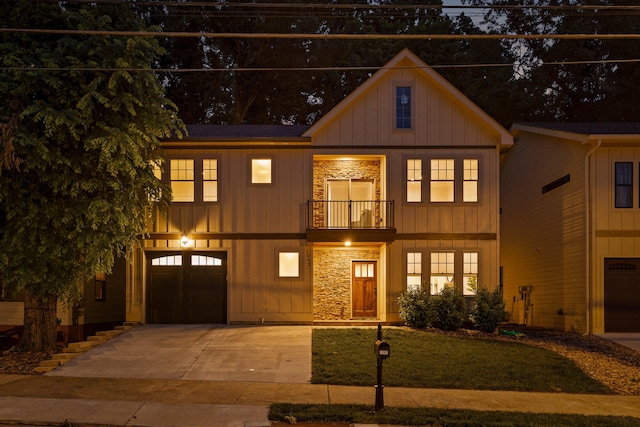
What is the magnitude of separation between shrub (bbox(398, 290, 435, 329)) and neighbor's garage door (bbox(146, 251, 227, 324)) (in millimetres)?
5790

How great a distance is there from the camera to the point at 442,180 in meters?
21.1

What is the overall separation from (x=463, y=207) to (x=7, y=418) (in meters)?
14.8

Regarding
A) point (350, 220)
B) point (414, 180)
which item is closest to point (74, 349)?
point (350, 220)

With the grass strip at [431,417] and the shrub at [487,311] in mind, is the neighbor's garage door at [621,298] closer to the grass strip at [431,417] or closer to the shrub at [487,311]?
the shrub at [487,311]

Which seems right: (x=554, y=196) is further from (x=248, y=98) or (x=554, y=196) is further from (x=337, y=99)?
(x=248, y=98)

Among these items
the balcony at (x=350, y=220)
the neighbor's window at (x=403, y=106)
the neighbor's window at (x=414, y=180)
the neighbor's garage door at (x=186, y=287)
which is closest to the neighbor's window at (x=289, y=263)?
the balcony at (x=350, y=220)

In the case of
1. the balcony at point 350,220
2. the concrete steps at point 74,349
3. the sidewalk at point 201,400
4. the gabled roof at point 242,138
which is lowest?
the sidewalk at point 201,400

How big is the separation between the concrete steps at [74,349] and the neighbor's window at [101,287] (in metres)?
1.44

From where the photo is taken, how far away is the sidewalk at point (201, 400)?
10.5 meters

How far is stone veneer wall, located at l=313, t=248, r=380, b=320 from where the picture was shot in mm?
21766

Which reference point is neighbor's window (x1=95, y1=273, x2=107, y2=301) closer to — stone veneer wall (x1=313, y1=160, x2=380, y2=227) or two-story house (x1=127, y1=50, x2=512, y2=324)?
two-story house (x1=127, y1=50, x2=512, y2=324)

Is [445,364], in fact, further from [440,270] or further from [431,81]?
[431,81]

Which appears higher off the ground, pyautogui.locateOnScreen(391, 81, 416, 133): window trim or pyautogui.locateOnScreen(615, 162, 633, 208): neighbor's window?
pyautogui.locateOnScreen(391, 81, 416, 133): window trim

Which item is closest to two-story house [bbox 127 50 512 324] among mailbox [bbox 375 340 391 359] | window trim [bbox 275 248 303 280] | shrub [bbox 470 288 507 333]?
window trim [bbox 275 248 303 280]
